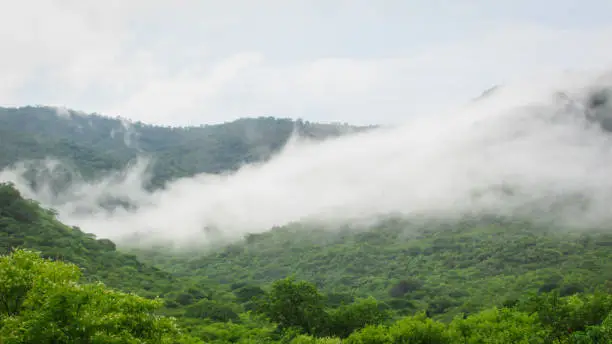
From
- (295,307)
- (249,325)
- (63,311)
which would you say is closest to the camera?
(63,311)

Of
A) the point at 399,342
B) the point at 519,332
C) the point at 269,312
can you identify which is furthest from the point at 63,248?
the point at 519,332

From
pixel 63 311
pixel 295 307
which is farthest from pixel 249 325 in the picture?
pixel 63 311

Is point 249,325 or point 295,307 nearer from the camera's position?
point 295,307

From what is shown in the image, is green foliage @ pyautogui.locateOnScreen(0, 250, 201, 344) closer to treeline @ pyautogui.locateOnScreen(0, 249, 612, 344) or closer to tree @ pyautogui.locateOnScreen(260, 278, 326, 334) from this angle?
treeline @ pyautogui.locateOnScreen(0, 249, 612, 344)

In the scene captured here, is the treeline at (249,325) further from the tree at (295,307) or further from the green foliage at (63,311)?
the tree at (295,307)

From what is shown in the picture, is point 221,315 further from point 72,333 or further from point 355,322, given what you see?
point 72,333

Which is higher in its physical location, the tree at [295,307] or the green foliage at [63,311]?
the green foliage at [63,311]

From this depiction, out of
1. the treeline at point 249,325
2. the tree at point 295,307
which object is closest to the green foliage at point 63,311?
the treeline at point 249,325

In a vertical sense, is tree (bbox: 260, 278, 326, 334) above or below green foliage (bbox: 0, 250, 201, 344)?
below

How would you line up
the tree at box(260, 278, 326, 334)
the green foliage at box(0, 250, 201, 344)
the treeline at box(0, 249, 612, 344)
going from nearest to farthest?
1. the green foliage at box(0, 250, 201, 344)
2. the treeline at box(0, 249, 612, 344)
3. the tree at box(260, 278, 326, 334)

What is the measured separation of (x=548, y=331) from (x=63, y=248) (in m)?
159

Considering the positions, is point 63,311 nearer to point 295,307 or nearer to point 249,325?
point 295,307

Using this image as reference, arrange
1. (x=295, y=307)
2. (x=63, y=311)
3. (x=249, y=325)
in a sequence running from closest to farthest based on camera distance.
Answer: (x=63, y=311) → (x=295, y=307) → (x=249, y=325)

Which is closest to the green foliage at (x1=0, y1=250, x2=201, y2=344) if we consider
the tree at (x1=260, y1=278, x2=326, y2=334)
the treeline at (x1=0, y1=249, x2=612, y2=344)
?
the treeline at (x1=0, y1=249, x2=612, y2=344)
